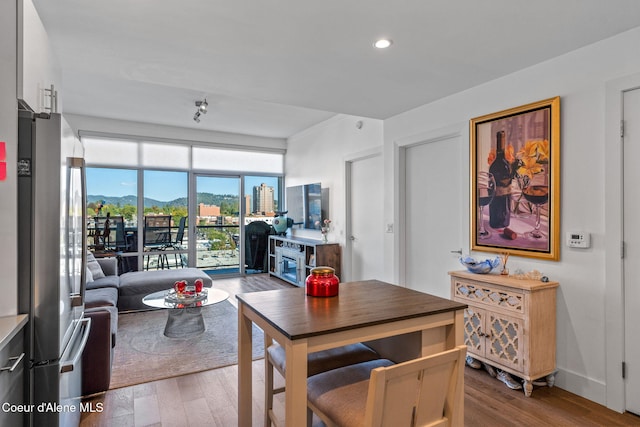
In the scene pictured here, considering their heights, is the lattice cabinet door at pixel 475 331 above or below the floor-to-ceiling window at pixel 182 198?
below

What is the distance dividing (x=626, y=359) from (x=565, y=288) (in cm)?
52

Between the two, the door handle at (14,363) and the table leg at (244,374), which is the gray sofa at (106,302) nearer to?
the door handle at (14,363)

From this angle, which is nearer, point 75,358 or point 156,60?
point 75,358

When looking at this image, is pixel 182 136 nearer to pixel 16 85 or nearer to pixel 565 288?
pixel 16 85

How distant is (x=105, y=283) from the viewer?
13.8ft

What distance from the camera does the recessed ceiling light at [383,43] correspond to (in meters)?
2.29

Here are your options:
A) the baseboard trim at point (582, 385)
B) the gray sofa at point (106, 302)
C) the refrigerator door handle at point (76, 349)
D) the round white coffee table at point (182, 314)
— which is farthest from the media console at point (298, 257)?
the refrigerator door handle at point (76, 349)

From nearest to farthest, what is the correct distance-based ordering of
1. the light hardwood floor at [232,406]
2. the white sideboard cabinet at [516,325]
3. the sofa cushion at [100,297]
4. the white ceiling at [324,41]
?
the white ceiling at [324,41] < the light hardwood floor at [232,406] < the white sideboard cabinet at [516,325] < the sofa cushion at [100,297]

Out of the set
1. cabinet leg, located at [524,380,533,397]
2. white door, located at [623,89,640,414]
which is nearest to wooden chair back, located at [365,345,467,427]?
cabinet leg, located at [524,380,533,397]

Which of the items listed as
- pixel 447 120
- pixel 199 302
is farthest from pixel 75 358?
pixel 447 120

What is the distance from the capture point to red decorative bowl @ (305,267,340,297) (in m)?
1.85

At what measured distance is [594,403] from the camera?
2.33 metres

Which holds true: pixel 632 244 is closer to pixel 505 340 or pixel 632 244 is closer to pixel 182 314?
pixel 505 340

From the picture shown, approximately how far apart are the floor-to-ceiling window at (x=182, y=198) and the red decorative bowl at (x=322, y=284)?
17.0 ft
